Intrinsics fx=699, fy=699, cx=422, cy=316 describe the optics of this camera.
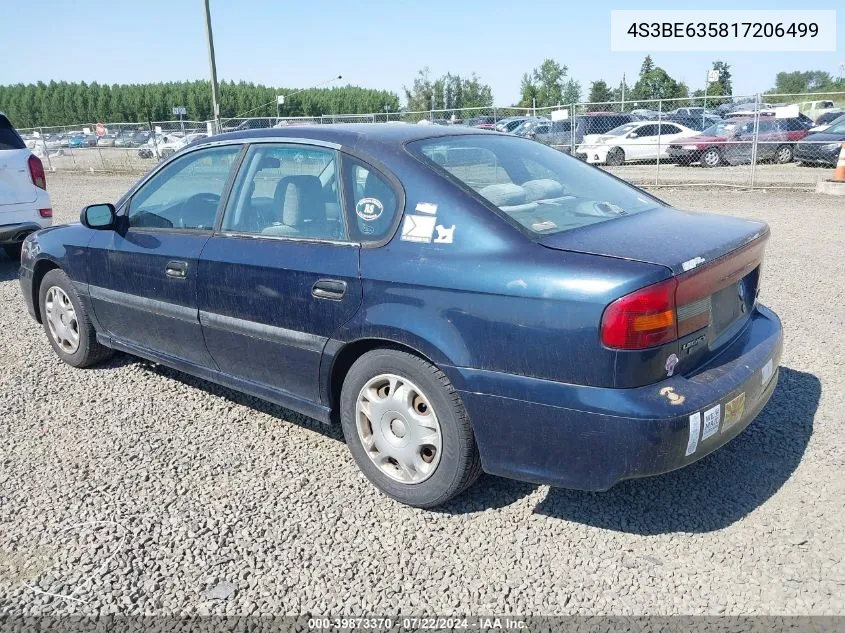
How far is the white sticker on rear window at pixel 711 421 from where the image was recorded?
2576 mm

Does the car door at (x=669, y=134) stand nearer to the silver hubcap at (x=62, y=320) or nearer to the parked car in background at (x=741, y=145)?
the parked car in background at (x=741, y=145)

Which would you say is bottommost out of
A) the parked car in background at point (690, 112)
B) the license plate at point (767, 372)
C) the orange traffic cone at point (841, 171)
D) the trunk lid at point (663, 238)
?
the license plate at point (767, 372)

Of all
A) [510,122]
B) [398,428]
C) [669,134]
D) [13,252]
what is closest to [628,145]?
[669,134]

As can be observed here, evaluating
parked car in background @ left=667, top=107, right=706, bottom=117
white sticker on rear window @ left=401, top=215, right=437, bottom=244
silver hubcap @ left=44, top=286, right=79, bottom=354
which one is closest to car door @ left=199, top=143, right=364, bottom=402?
white sticker on rear window @ left=401, top=215, right=437, bottom=244

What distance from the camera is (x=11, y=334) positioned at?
583 centimetres

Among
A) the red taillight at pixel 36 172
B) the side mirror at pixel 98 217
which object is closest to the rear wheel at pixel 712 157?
the red taillight at pixel 36 172

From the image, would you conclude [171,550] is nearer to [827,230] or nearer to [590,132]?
[827,230]

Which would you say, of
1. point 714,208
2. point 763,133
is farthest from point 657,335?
point 763,133

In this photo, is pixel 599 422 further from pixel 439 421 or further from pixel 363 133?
pixel 363 133

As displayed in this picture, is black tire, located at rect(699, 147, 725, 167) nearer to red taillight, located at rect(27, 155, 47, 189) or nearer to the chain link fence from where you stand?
the chain link fence

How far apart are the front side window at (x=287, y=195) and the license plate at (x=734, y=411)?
5.72ft

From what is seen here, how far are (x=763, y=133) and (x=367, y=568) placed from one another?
2010 cm

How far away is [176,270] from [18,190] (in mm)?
5147

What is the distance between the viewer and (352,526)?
2.98 m
